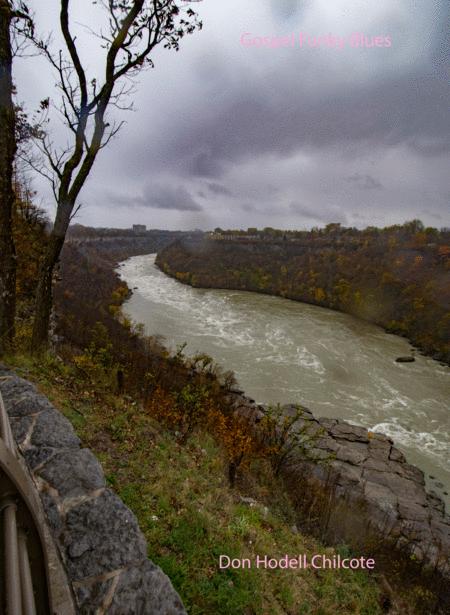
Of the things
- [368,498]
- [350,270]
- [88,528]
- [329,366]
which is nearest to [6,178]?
[88,528]

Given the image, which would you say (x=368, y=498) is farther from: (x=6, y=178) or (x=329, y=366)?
(x=6, y=178)

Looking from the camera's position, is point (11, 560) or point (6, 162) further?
point (6, 162)

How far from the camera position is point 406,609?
5.29m

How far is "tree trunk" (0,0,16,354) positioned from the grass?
0.99 metres

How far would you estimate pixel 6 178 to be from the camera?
568 cm

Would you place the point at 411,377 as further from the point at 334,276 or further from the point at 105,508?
the point at 334,276

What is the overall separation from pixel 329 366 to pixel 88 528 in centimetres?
2147

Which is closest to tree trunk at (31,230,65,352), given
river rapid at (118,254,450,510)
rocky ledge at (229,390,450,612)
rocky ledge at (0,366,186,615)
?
rocky ledge at (0,366,186,615)

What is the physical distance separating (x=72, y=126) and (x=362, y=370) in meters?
Result: 22.4

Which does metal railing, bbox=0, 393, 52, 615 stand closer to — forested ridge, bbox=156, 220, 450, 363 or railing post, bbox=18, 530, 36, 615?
railing post, bbox=18, 530, 36, 615

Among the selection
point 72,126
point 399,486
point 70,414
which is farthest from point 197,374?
point 72,126

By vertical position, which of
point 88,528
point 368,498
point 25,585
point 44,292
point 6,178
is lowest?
point 368,498

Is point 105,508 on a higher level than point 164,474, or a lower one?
higher

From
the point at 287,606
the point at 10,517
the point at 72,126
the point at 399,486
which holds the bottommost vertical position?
the point at 399,486
